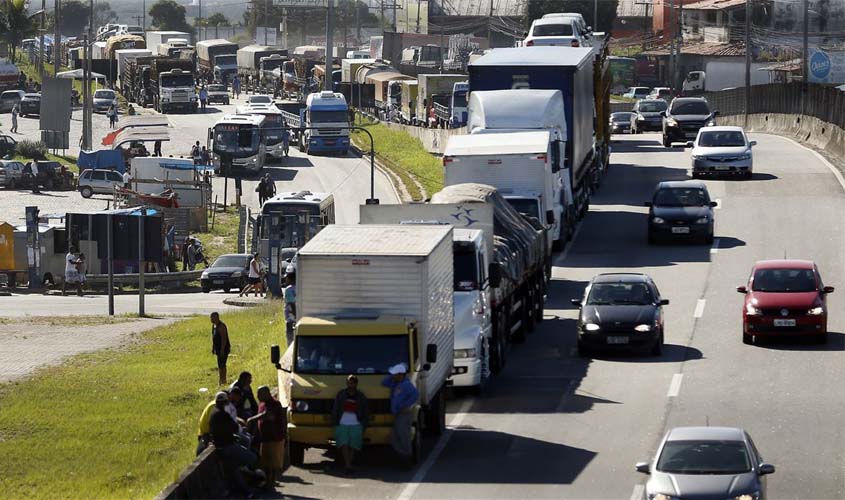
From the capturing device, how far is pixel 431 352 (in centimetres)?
2208

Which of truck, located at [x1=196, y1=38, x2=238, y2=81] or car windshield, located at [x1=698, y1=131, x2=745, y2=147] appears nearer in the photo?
car windshield, located at [x1=698, y1=131, x2=745, y2=147]

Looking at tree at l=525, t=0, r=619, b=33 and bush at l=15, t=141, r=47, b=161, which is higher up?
tree at l=525, t=0, r=619, b=33

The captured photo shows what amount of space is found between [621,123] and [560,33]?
22.5 metres

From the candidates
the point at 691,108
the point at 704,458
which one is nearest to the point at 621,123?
the point at 691,108

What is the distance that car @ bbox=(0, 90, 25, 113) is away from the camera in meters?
122

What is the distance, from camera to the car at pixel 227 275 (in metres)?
51.2

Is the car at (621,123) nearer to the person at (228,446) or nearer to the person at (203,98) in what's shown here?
the person at (203,98)

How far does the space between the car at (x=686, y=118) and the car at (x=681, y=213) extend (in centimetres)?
2147

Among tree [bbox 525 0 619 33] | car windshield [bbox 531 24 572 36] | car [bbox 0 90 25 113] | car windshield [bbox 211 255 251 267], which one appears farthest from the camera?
tree [bbox 525 0 619 33]

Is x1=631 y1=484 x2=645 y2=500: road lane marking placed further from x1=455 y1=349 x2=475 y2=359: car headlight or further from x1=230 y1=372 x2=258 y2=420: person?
x1=455 y1=349 x2=475 y2=359: car headlight

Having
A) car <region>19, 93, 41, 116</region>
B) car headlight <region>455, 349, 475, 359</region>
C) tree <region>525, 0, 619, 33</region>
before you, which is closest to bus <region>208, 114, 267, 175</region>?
car <region>19, 93, 41, 116</region>

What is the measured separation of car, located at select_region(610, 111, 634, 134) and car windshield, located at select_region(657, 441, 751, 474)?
6494 cm

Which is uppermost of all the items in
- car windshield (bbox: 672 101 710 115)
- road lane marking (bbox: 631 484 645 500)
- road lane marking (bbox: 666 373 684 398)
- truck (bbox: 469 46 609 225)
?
truck (bbox: 469 46 609 225)

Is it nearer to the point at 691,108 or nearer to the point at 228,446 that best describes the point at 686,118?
the point at 691,108
